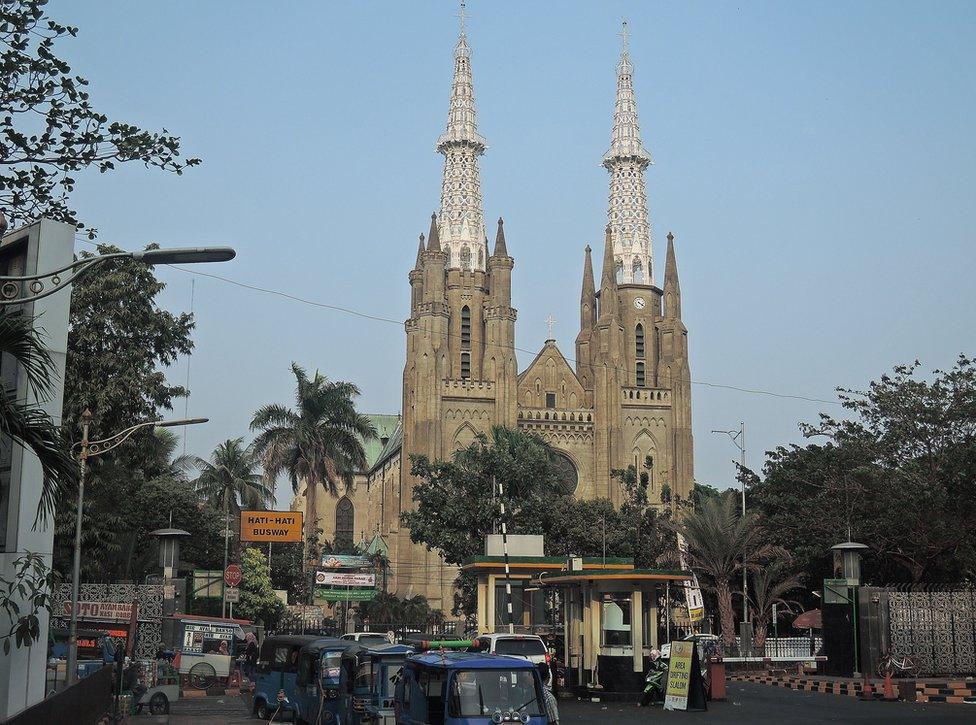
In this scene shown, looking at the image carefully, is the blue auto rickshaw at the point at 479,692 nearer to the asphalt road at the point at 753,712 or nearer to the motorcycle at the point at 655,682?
the asphalt road at the point at 753,712

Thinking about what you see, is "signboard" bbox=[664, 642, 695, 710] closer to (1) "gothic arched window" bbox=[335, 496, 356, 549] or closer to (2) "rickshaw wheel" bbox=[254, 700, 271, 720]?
(2) "rickshaw wheel" bbox=[254, 700, 271, 720]

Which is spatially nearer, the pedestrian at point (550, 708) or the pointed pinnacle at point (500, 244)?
the pedestrian at point (550, 708)

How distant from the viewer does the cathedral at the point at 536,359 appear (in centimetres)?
8075

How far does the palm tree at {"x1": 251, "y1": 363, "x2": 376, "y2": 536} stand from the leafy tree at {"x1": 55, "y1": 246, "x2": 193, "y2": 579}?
18240mm

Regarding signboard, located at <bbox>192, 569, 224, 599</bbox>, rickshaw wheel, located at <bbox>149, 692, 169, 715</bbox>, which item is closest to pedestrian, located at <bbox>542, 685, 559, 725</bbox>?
rickshaw wheel, located at <bbox>149, 692, 169, 715</bbox>

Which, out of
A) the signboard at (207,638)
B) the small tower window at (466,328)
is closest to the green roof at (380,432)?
the small tower window at (466,328)

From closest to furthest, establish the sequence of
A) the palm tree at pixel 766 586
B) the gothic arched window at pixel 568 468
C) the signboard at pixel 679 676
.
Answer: the signboard at pixel 679 676 < the palm tree at pixel 766 586 < the gothic arched window at pixel 568 468

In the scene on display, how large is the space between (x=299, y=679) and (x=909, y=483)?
82.0 ft

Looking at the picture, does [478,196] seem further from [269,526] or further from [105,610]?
[105,610]

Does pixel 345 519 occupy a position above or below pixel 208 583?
above

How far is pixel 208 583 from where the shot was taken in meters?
44.3

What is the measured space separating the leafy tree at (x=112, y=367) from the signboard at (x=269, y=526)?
6494 mm

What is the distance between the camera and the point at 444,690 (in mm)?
13812

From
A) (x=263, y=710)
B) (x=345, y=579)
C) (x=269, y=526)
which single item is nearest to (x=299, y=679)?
(x=263, y=710)
